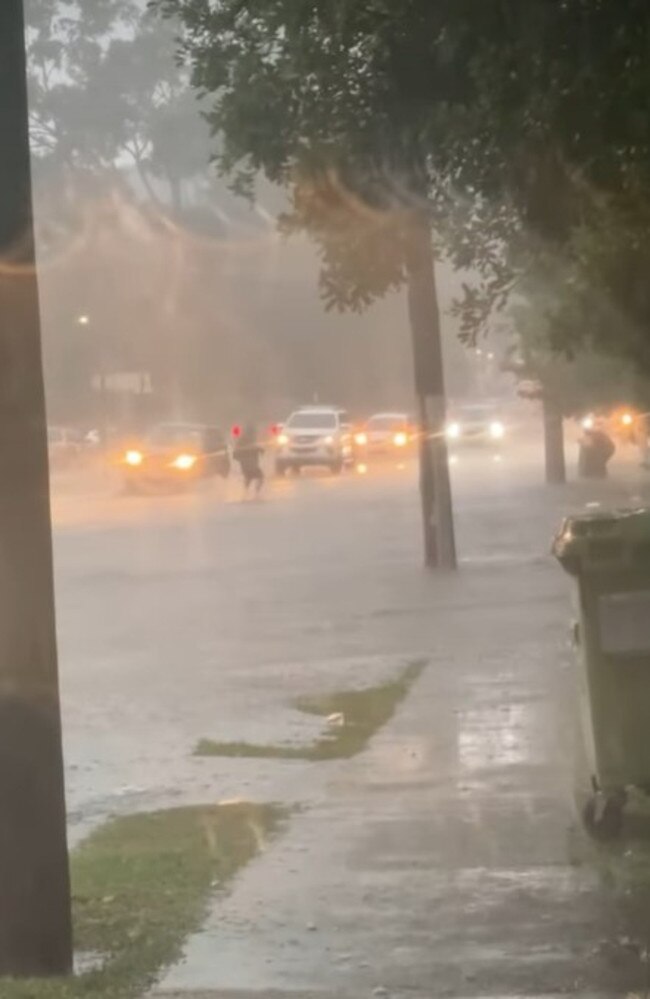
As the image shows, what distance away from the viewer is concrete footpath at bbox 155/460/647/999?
6336 millimetres

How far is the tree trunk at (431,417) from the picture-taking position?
73.6ft

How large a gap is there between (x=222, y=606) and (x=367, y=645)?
383 cm

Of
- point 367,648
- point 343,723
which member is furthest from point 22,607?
point 367,648

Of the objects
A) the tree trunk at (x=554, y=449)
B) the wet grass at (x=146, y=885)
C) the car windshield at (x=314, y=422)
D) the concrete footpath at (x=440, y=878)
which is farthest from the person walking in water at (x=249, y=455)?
the wet grass at (x=146, y=885)

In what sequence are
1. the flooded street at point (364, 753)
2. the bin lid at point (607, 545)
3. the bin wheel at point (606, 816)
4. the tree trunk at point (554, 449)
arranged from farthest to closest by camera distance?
the tree trunk at point (554, 449), the bin wheel at point (606, 816), the bin lid at point (607, 545), the flooded street at point (364, 753)

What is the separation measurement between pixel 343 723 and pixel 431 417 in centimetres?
1070

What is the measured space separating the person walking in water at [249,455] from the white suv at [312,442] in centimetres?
967

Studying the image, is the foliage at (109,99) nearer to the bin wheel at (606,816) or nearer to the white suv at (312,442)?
the white suv at (312,442)

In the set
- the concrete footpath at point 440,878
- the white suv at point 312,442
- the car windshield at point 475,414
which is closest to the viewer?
the concrete footpath at point 440,878

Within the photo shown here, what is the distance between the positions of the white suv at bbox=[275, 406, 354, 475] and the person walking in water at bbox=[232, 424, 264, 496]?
967cm

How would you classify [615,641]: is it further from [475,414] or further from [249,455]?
[475,414]

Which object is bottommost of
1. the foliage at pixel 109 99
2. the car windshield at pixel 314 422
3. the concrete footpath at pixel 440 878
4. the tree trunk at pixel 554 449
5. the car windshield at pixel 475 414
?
the concrete footpath at pixel 440 878

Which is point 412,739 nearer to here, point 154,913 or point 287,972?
point 154,913

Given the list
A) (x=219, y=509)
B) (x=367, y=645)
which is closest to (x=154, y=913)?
(x=367, y=645)
